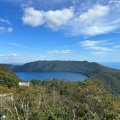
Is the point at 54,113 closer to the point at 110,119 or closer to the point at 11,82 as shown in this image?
the point at 110,119

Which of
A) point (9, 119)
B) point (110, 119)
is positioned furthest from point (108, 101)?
point (9, 119)

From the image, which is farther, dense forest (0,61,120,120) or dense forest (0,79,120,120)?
dense forest (0,61,120,120)

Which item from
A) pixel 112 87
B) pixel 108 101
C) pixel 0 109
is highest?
pixel 108 101

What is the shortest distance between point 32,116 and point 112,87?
3466 inches

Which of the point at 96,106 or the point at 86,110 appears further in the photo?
the point at 96,106

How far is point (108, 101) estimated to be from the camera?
50.4 feet

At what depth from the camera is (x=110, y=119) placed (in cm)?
1132

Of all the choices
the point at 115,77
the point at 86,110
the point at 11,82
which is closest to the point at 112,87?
the point at 115,77

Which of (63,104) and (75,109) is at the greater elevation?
(75,109)

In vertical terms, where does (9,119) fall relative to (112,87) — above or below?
above

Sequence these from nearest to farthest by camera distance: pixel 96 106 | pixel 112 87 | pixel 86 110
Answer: pixel 86 110 → pixel 96 106 → pixel 112 87

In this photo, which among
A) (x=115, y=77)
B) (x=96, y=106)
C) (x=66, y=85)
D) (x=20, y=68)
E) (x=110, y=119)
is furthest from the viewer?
(x=20, y=68)

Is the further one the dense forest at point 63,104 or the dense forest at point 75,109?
the dense forest at point 63,104

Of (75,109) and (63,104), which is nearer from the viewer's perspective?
(75,109)
